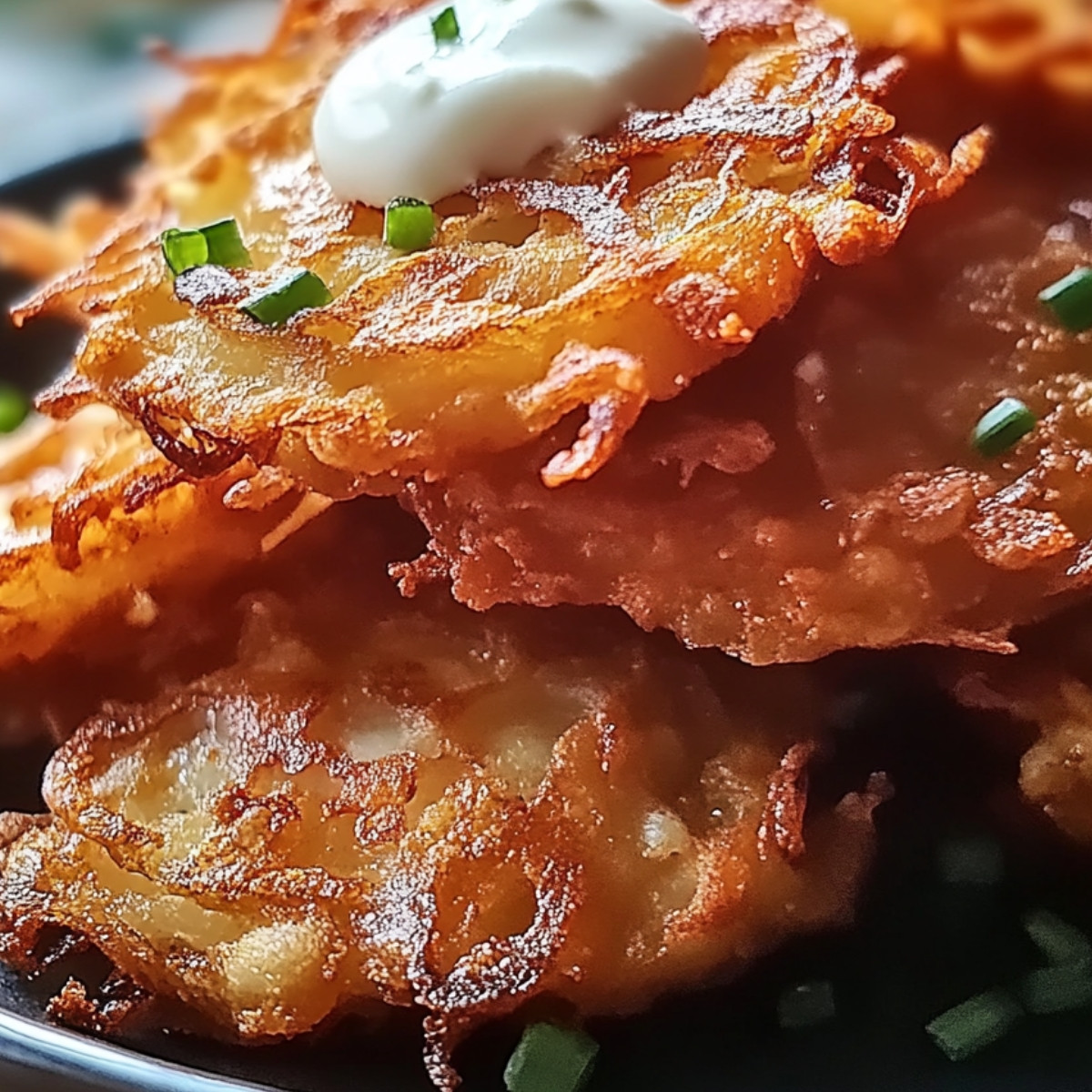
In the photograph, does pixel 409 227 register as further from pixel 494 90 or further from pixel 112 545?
pixel 112 545

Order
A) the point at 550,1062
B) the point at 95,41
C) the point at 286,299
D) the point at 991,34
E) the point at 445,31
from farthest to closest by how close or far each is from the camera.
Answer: the point at 95,41
the point at 991,34
the point at 445,31
the point at 286,299
the point at 550,1062

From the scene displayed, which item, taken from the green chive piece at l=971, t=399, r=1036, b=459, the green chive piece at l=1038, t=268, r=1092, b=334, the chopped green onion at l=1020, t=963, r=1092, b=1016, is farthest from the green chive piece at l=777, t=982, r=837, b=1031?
the green chive piece at l=1038, t=268, r=1092, b=334

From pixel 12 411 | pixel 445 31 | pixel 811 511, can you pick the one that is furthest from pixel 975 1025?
pixel 12 411

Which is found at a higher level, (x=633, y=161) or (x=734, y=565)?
(x=633, y=161)

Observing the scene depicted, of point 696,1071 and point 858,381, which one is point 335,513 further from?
point 696,1071

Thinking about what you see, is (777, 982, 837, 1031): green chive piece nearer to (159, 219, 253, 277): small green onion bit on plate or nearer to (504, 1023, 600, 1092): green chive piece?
(504, 1023, 600, 1092): green chive piece

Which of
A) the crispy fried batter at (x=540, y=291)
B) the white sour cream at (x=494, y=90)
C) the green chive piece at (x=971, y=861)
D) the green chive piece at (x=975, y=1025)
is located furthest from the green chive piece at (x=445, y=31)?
the green chive piece at (x=975, y=1025)

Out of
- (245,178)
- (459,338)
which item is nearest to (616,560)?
(459,338)
